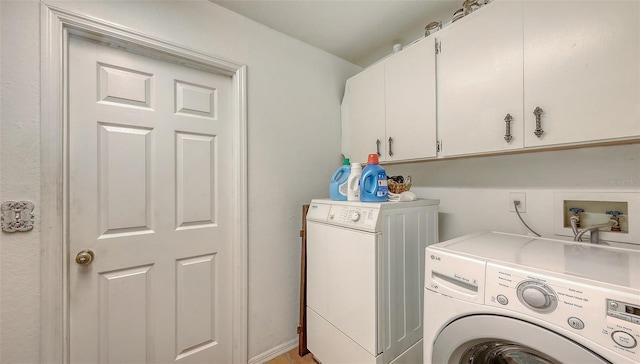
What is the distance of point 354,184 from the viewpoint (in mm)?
1415

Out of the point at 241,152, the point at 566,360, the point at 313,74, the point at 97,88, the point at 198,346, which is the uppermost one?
the point at 313,74

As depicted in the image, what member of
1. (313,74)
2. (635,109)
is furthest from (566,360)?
(313,74)

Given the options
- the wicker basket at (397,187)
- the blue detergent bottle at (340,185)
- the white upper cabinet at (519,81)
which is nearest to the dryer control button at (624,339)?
the white upper cabinet at (519,81)

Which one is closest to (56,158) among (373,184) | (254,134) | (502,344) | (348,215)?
(254,134)

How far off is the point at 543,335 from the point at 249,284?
4.77 ft

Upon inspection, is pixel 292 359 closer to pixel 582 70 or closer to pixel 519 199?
pixel 519 199

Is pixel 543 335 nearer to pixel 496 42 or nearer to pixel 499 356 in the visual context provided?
pixel 499 356

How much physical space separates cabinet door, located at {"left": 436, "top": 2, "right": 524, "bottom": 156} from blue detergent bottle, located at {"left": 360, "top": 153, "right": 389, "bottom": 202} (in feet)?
1.29

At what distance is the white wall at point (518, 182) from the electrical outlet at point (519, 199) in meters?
0.02

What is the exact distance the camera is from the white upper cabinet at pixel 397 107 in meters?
1.41

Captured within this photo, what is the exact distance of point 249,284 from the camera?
1580 mm

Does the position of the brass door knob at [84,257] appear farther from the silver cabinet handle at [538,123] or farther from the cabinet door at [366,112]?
the silver cabinet handle at [538,123]

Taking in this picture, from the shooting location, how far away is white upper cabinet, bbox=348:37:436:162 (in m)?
1.41

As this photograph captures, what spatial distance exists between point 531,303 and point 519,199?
880 millimetres
